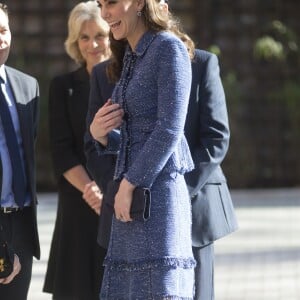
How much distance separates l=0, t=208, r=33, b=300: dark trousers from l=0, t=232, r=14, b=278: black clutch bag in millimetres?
253

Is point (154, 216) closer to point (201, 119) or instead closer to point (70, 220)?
point (201, 119)

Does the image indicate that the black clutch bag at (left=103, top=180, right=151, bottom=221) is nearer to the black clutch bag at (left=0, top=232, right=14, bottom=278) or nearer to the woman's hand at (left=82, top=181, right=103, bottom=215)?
the black clutch bag at (left=0, top=232, right=14, bottom=278)

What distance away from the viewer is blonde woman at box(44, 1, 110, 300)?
5539 mm

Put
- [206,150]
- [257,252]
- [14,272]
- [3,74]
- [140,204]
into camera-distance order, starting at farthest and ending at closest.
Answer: [257,252] → [3,74] → [206,150] → [14,272] → [140,204]

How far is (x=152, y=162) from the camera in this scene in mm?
3896

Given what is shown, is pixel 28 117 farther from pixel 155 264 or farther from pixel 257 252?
pixel 257 252

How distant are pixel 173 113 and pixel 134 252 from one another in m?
0.53

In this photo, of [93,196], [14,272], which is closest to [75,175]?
[93,196]

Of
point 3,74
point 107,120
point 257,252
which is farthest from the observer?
point 257,252

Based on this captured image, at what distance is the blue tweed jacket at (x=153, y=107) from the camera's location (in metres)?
3.90

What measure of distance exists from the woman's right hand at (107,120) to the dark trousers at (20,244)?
55cm

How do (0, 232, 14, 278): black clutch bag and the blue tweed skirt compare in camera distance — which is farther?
(0, 232, 14, 278): black clutch bag

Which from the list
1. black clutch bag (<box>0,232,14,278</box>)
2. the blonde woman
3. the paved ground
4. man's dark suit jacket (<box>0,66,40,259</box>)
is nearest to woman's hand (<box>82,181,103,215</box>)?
the blonde woman

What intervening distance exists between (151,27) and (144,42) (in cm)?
8
